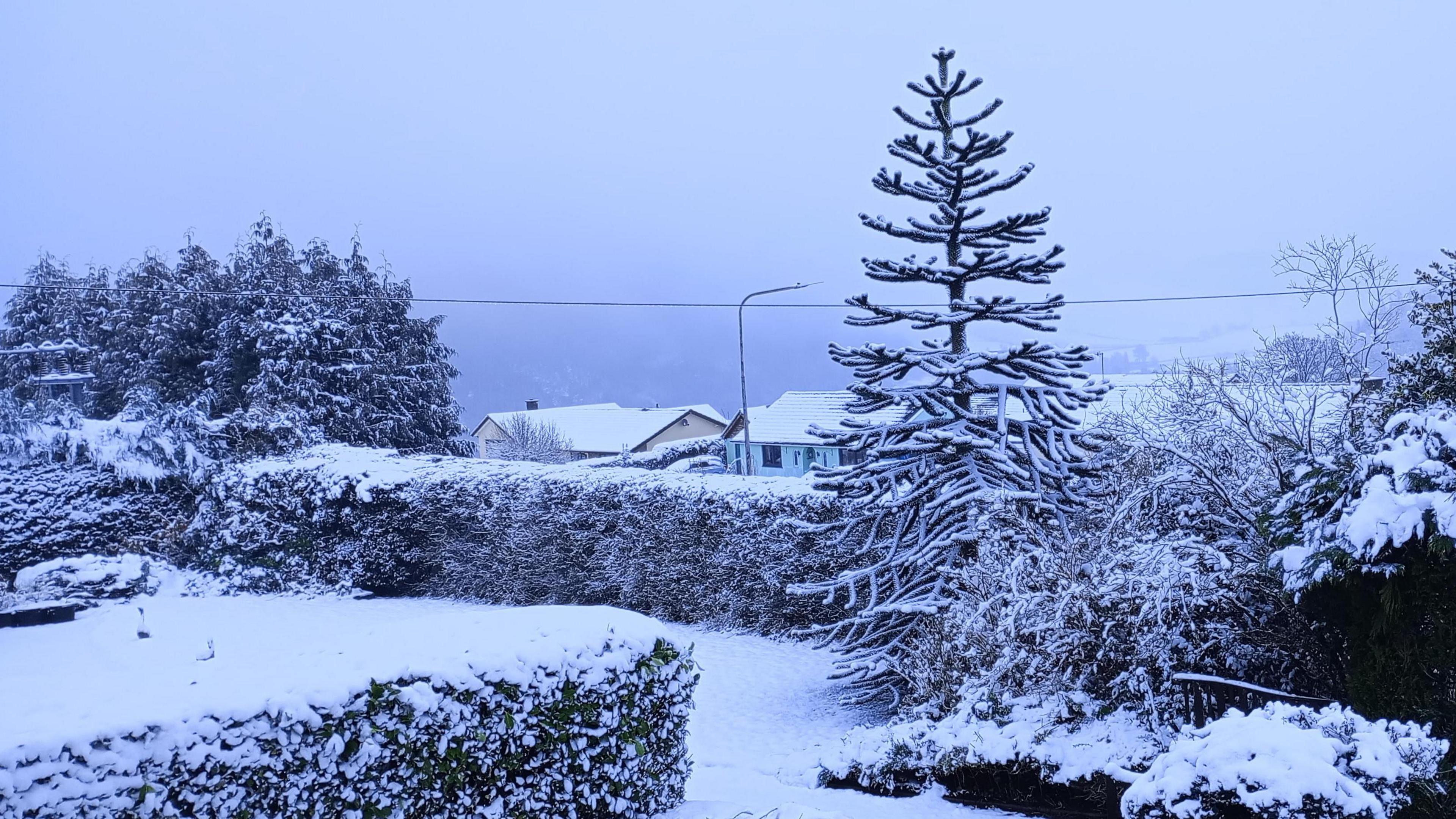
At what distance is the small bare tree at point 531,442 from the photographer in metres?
39.8

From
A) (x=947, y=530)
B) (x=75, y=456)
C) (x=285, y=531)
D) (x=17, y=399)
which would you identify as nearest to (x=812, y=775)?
(x=947, y=530)

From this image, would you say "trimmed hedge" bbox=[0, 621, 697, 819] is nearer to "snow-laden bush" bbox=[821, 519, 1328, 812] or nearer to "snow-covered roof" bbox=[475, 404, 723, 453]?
"snow-laden bush" bbox=[821, 519, 1328, 812]

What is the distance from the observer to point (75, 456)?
1848 centimetres

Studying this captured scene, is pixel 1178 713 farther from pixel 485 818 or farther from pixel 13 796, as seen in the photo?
pixel 13 796

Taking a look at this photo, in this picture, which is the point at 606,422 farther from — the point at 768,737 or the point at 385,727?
the point at 385,727

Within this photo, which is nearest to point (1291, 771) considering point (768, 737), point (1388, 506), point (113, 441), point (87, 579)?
point (1388, 506)

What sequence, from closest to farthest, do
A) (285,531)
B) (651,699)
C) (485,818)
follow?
(485,818)
(651,699)
(285,531)

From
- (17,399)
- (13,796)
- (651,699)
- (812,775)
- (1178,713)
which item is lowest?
(812,775)

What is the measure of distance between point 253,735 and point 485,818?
3.95ft

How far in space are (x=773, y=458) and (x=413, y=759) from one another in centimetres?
3547

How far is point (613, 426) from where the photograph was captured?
51.3 m

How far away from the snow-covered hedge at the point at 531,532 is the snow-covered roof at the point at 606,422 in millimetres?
28128

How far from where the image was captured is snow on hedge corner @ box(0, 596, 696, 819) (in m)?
3.44

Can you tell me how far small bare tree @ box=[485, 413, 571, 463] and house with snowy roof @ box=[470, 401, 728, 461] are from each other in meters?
0.26
